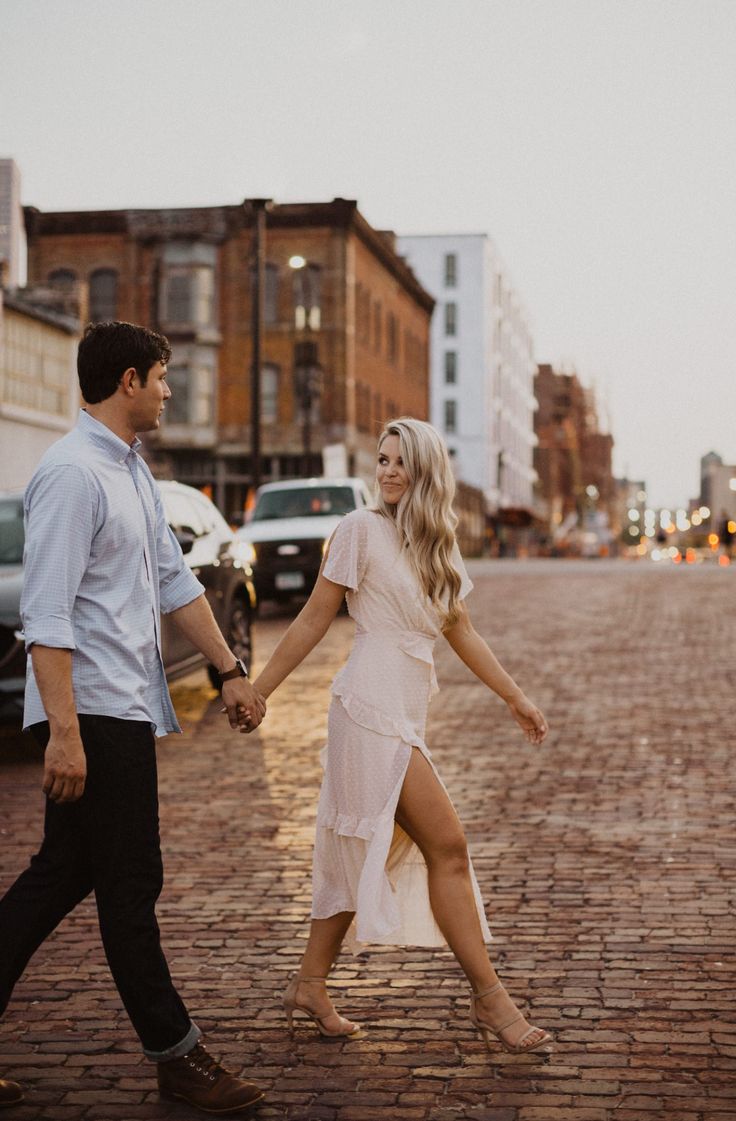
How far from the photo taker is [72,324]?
103ft

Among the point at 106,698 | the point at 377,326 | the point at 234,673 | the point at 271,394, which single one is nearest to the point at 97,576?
the point at 106,698

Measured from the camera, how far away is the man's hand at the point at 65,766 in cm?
371

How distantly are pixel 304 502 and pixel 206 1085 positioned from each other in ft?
63.4

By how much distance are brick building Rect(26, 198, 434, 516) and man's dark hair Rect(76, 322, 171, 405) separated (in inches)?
1757

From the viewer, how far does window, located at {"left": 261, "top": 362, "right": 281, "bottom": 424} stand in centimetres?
5016

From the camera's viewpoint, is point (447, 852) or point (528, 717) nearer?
point (447, 852)

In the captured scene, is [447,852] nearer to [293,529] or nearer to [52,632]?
[52,632]

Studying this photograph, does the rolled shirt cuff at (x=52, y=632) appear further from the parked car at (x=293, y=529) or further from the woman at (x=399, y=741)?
the parked car at (x=293, y=529)

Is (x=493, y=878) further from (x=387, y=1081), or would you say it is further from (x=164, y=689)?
(x=164, y=689)

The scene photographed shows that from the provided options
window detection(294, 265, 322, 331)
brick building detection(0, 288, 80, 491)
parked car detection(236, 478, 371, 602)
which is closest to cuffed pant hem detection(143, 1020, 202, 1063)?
parked car detection(236, 478, 371, 602)

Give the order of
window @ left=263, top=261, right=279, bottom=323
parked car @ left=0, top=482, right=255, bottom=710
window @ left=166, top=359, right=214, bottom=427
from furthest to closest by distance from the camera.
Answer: window @ left=166, top=359, right=214, bottom=427, window @ left=263, top=261, right=279, bottom=323, parked car @ left=0, top=482, right=255, bottom=710

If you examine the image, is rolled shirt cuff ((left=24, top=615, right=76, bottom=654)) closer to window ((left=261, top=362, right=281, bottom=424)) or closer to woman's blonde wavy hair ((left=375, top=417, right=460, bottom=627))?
woman's blonde wavy hair ((left=375, top=417, right=460, bottom=627))

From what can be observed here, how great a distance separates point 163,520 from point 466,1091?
171 centimetres

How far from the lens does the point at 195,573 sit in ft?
38.7
